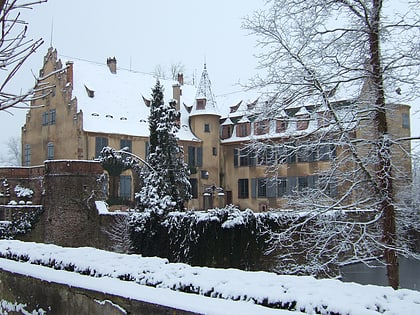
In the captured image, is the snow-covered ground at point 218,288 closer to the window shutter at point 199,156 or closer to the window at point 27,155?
the window shutter at point 199,156

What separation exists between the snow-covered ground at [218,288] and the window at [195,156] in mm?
29560

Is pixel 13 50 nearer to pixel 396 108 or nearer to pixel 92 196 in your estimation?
pixel 396 108

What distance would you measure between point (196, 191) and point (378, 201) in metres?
27.7

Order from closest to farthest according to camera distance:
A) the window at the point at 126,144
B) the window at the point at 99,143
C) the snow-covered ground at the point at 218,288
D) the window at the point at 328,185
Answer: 1. the snow-covered ground at the point at 218,288
2. the window at the point at 328,185
3. the window at the point at 99,143
4. the window at the point at 126,144

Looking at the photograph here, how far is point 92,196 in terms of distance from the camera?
84.2 ft

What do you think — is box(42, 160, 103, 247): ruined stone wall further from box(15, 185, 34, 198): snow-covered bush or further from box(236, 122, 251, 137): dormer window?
box(236, 122, 251, 137): dormer window

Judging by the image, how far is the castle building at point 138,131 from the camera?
108ft

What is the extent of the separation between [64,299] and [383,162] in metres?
6.60

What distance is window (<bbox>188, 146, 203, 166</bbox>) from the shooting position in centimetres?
3753

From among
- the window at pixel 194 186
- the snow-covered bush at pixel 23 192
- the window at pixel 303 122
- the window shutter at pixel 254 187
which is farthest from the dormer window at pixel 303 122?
the window shutter at pixel 254 187

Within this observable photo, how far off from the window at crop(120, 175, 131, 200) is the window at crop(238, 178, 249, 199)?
30.4 ft

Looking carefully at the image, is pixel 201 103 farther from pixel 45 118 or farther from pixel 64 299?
pixel 64 299

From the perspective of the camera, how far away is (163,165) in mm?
24094

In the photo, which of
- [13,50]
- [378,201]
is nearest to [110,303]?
[13,50]
